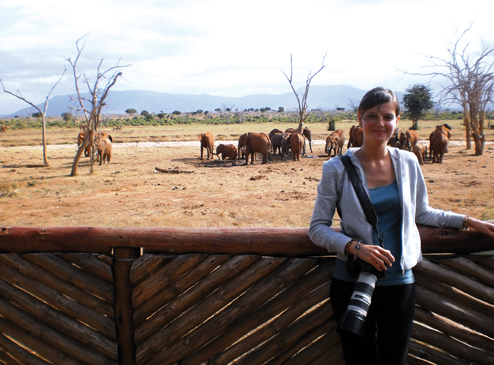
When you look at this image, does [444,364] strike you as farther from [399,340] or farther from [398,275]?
[398,275]

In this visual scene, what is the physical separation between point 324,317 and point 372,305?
1.53ft

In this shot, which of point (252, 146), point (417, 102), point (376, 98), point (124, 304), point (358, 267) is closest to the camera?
point (358, 267)

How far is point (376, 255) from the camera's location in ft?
6.16

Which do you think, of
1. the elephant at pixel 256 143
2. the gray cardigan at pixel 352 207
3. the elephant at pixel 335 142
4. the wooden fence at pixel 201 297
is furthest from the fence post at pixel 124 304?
the elephant at pixel 335 142

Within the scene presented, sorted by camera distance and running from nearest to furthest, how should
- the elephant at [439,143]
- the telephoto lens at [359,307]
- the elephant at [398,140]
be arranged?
1. the telephoto lens at [359,307]
2. the elephant at [439,143]
3. the elephant at [398,140]

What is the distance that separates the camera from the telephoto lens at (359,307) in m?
1.75

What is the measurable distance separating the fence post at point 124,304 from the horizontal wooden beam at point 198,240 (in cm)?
8

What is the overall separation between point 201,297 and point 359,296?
1.14 meters

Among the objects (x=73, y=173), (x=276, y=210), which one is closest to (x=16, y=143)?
(x=73, y=173)

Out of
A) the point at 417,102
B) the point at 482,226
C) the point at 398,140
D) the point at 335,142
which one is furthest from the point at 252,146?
the point at 417,102

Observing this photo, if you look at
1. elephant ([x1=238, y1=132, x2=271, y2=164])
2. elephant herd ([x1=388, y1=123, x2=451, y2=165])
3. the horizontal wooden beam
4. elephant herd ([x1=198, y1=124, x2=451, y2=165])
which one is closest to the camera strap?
the horizontal wooden beam

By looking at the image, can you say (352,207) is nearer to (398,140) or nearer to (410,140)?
(398,140)

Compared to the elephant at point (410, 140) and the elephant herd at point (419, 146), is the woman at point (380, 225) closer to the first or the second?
the elephant herd at point (419, 146)

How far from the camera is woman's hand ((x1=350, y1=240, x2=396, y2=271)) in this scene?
Result: 1866 millimetres
